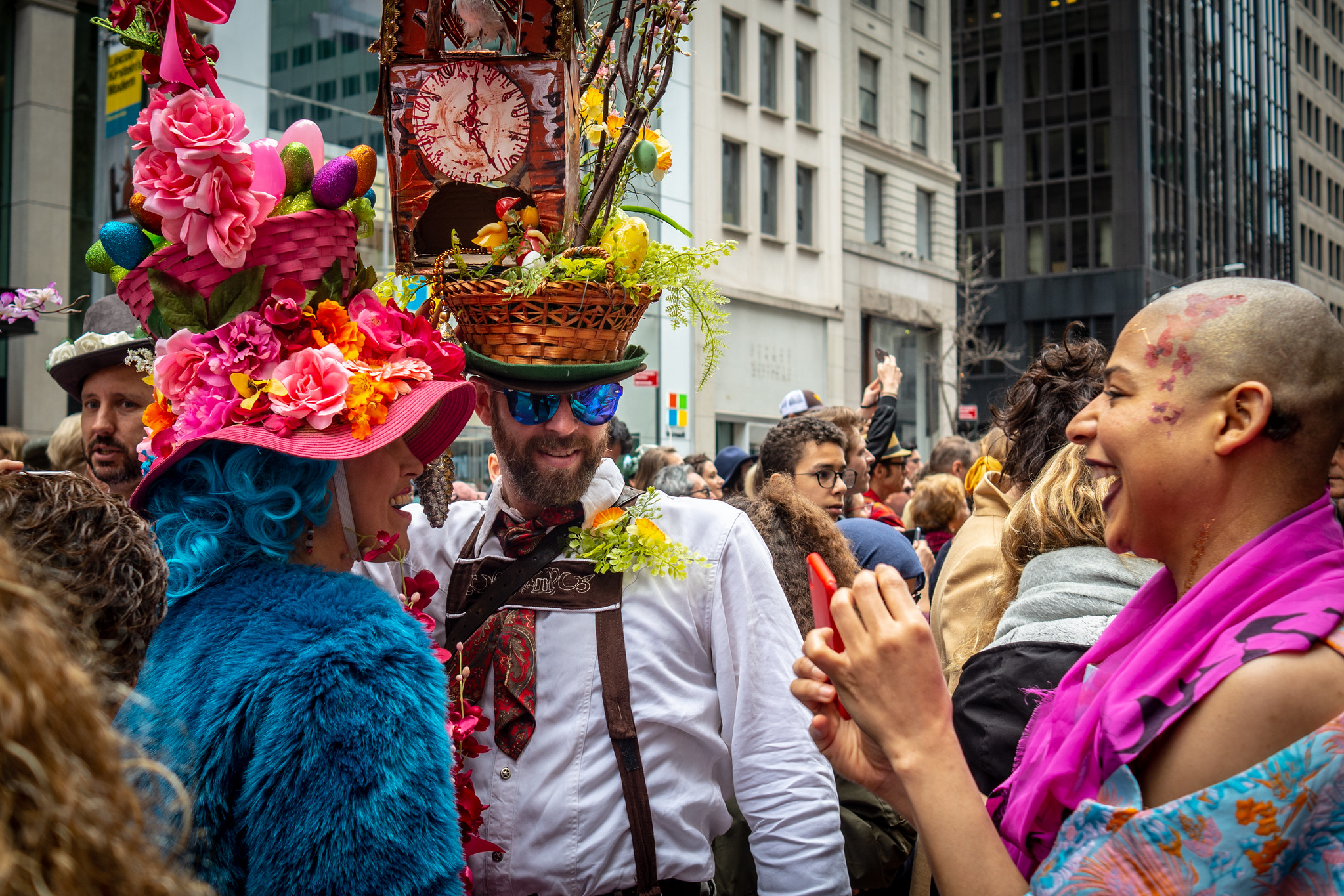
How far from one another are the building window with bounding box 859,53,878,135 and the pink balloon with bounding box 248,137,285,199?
23.8 meters

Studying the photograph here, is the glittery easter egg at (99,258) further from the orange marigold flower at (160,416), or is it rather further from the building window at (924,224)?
the building window at (924,224)

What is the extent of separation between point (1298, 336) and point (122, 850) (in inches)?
57.5

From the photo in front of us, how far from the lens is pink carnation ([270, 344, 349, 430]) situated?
185 centimetres

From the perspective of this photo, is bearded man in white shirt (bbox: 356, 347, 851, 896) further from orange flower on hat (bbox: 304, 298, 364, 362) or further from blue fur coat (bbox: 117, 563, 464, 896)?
blue fur coat (bbox: 117, 563, 464, 896)

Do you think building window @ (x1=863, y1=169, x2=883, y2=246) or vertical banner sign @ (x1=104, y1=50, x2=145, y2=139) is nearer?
vertical banner sign @ (x1=104, y1=50, x2=145, y2=139)

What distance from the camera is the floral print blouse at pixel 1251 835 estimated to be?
48.3 inches

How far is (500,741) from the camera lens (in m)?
2.43

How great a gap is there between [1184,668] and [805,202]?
22149mm

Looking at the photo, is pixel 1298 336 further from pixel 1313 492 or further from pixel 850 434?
pixel 850 434

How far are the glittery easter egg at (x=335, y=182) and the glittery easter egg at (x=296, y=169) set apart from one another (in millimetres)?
32

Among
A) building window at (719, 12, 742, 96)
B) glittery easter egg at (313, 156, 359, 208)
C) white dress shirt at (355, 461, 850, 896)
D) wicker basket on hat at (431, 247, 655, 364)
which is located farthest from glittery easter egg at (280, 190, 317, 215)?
building window at (719, 12, 742, 96)

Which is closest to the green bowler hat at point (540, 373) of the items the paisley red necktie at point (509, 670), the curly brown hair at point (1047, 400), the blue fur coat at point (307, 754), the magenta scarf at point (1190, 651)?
the paisley red necktie at point (509, 670)

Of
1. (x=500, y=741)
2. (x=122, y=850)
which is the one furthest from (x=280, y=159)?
(x=122, y=850)

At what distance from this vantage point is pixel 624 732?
7.82 feet
